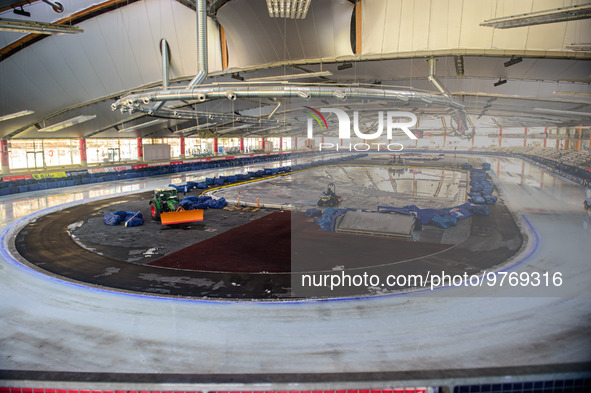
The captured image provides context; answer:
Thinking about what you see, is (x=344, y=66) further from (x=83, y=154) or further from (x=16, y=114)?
(x=83, y=154)

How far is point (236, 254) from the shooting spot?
43.8 feet

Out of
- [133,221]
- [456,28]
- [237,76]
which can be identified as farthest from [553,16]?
[237,76]

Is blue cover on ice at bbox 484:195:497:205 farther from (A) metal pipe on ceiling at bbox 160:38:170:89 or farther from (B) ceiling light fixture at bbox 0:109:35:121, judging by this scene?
(B) ceiling light fixture at bbox 0:109:35:121

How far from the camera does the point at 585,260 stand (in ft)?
40.4

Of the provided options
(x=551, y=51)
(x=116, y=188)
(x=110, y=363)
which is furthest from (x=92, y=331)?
(x=116, y=188)

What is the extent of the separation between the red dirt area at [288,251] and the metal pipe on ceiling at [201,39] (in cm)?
1237

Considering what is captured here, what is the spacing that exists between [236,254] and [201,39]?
14.9 meters

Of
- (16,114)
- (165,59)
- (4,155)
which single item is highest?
(165,59)

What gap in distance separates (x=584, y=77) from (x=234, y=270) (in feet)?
76.9

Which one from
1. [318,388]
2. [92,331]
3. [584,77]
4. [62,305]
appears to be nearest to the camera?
[318,388]

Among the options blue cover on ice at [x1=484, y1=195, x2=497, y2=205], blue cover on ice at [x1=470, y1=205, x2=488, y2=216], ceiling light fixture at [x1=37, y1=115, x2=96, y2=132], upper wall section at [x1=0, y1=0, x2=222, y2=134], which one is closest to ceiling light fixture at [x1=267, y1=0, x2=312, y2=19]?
upper wall section at [x1=0, y1=0, x2=222, y2=134]

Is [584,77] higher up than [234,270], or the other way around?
[584,77]

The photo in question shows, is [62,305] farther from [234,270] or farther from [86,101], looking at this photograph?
[86,101]

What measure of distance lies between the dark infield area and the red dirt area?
0.11 ft
